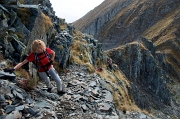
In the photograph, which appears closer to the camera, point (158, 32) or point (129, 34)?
point (158, 32)

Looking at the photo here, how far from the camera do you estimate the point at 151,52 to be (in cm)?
8400

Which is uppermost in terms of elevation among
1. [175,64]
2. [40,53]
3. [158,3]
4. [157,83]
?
[158,3]

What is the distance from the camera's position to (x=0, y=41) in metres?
13.0

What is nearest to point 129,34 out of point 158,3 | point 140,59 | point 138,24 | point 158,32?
point 138,24

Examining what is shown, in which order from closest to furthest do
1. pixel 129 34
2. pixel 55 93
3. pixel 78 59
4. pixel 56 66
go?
pixel 55 93 < pixel 56 66 < pixel 78 59 < pixel 129 34

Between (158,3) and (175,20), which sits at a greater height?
(158,3)

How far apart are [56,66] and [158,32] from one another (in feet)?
498

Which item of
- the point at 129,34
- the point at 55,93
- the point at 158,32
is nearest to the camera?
the point at 55,93

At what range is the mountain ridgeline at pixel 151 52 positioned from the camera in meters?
56.0

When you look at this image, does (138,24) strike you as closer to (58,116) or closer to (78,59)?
(78,59)

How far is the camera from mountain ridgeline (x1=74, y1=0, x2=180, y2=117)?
184 ft

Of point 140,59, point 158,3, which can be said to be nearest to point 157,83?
point 140,59

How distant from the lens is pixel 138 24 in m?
187

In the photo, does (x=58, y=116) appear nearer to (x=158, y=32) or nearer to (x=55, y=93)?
(x=55, y=93)
